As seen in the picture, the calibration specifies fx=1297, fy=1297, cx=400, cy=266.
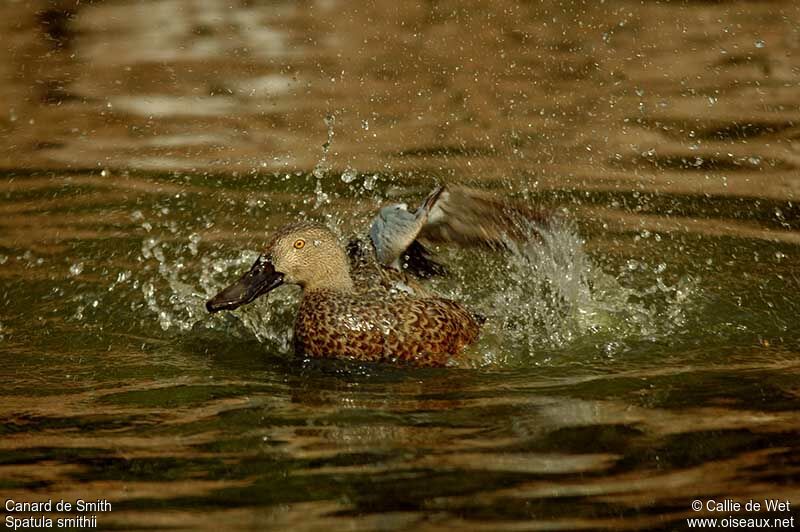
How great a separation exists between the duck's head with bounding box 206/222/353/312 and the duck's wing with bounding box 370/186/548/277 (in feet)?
1.04

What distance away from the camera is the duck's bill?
6.50 meters

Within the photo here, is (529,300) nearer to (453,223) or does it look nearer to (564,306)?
(564,306)

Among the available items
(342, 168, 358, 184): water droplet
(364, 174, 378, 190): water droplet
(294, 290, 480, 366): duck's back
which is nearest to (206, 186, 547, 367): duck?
(294, 290, 480, 366): duck's back

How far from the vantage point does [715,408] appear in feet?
18.1

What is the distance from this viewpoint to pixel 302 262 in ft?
22.2

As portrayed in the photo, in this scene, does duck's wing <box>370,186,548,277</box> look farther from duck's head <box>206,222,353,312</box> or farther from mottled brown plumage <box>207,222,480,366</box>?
duck's head <box>206,222,353,312</box>

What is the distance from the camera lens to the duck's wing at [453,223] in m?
6.94

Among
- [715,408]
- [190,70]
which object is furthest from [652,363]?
[190,70]

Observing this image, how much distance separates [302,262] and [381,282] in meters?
0.44

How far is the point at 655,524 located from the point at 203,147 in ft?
21.3

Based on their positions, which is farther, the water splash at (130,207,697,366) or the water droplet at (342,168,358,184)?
the water droplet at (342,168,358,184)

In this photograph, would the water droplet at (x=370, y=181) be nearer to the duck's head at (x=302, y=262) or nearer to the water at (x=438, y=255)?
the water at (x=438, y=255)

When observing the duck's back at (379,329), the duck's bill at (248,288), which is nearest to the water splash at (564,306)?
the duck's back at (379,329)

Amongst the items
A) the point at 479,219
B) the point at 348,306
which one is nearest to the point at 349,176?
the point at 479,219
